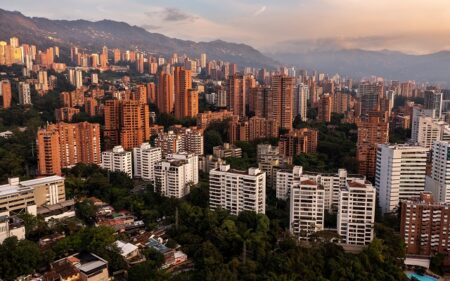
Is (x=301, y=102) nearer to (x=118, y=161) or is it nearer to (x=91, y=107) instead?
(x=91, y=107)

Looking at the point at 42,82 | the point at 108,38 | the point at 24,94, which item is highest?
the point at 108,38

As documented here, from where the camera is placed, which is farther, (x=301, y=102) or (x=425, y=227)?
(x=301, y=102)

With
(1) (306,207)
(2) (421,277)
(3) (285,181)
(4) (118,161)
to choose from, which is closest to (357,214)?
(1) (306,207)

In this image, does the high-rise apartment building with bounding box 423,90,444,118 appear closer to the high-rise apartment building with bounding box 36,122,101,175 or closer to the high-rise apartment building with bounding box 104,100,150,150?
the high-rise apartment building with bounding box 104,100,150,150

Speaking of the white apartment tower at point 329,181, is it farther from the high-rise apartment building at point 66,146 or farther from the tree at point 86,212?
the high-rise apartment building at point 66,146

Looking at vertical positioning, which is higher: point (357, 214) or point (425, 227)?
point (357, 214)

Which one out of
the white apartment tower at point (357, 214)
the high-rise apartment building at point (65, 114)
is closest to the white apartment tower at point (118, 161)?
the high-rise apartment building at point (65, 114)
